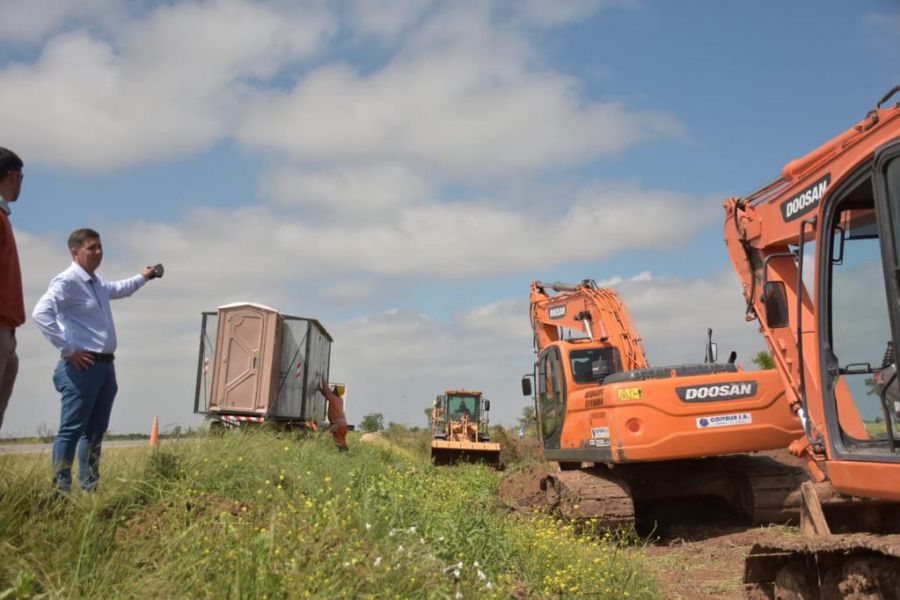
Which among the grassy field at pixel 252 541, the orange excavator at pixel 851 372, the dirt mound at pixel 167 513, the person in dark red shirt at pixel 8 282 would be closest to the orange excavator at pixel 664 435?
the grassy field at pixel 252 541

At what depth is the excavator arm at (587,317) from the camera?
40.6 ft

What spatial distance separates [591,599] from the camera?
220 inches

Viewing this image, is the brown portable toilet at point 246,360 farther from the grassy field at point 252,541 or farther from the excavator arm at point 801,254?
the excavator arm at point 801,254

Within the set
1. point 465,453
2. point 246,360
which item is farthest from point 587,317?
point 465,453

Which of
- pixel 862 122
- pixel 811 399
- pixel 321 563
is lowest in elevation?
pixel 321 563

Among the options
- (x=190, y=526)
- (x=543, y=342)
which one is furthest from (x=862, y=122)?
(x=543, y=342)

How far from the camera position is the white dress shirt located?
532 cm

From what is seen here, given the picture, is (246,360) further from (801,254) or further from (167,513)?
(801,254)

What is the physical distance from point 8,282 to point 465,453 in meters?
18.0

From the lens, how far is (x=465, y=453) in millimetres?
21906

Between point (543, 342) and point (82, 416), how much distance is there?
33.0 ft

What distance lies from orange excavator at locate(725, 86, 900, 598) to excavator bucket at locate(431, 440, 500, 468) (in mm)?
16157

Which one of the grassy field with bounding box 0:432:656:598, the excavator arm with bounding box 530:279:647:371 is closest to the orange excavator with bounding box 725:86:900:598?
the grassy field with bounding box 0:432:656:598

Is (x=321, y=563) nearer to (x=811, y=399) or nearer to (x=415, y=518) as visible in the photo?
(x=415, y=518)
